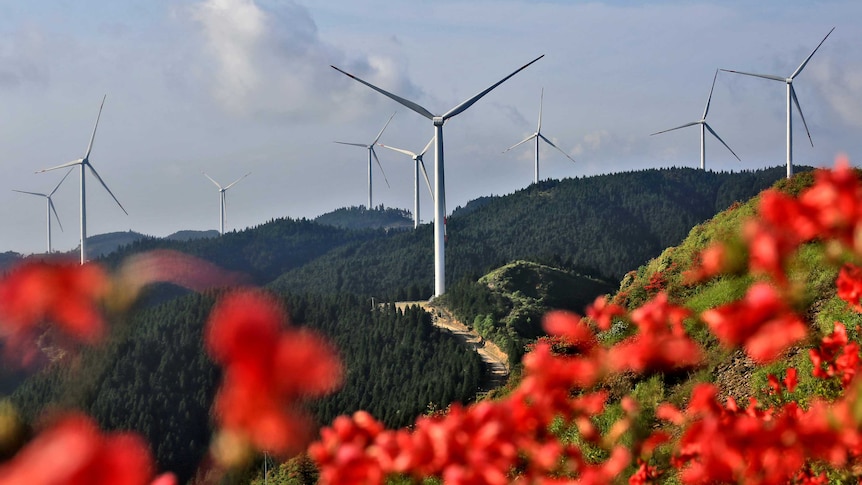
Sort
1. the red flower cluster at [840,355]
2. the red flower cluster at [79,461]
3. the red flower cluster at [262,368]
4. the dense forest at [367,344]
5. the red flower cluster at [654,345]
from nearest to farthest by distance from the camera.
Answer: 1. the red flower cluster at [79,461]
2. the red flower cluster at [262,368]
3. the red flower cluster at [654,345]
4. the red flower cluster at [840,355]
5. the dense forest at [367,344]

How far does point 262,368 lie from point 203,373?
6532cm

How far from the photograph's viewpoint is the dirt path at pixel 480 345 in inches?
1852

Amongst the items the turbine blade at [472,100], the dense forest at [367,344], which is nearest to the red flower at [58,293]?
the dense forest at [367,344]

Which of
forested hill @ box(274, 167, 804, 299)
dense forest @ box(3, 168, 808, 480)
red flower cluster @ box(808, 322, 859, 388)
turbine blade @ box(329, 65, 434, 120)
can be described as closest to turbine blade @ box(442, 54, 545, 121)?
turbine blade @ box(329, 65, 434, 120)

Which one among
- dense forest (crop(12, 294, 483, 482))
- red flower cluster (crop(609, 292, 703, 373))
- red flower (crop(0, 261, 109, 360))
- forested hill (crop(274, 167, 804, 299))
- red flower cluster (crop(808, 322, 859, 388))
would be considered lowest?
dense forest (crop(12, 294, 483, 482))

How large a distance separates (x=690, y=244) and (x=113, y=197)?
51.5 m

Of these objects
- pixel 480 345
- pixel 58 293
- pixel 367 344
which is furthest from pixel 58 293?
pixel 367 344

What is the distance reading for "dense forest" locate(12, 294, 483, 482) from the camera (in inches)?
1889

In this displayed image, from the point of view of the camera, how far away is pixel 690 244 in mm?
42281

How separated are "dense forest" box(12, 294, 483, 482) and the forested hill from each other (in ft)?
201

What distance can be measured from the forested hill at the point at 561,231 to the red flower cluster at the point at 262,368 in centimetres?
12682

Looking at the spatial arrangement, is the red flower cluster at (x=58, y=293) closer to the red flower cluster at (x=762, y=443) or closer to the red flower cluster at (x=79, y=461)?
the red flower cluster at (x=79, y=461)

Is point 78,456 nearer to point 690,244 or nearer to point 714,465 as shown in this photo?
point 714,465

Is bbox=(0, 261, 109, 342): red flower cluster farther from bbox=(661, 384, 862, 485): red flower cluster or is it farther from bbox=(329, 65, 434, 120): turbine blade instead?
bbox=(329, 65, 434, 120): turbine blade
